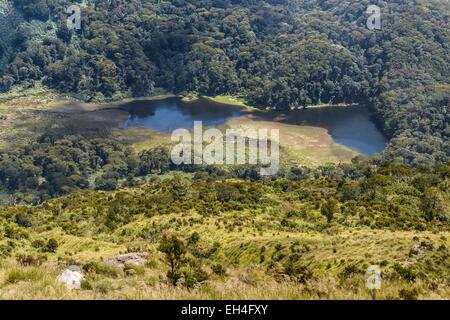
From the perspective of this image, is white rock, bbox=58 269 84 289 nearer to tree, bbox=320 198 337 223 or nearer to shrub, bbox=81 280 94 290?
shrub, bbox=81 280 94 290

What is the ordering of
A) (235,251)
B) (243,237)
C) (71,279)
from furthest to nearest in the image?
(243,237)
(235,251)
(71,279)

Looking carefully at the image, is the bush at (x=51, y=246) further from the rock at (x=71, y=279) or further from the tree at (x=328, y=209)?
the tree at (x=328, y=209)

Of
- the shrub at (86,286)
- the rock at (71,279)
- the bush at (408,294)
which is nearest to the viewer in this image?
the bush at (408,294)

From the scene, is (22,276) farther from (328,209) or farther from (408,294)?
(328,209)

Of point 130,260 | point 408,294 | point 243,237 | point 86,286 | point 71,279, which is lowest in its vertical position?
point 243,237

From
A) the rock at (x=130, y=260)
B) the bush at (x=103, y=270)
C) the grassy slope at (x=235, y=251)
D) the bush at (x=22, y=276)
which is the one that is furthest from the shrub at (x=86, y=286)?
the rock at (x=130, y=260)

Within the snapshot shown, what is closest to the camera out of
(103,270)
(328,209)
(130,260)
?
(103,270)

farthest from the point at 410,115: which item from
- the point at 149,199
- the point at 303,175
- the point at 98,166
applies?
the point at 149,199

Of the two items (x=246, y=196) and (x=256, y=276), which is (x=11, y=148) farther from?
(x=256, y=276)

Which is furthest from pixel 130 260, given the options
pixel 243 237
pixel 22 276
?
pixel 243 237
